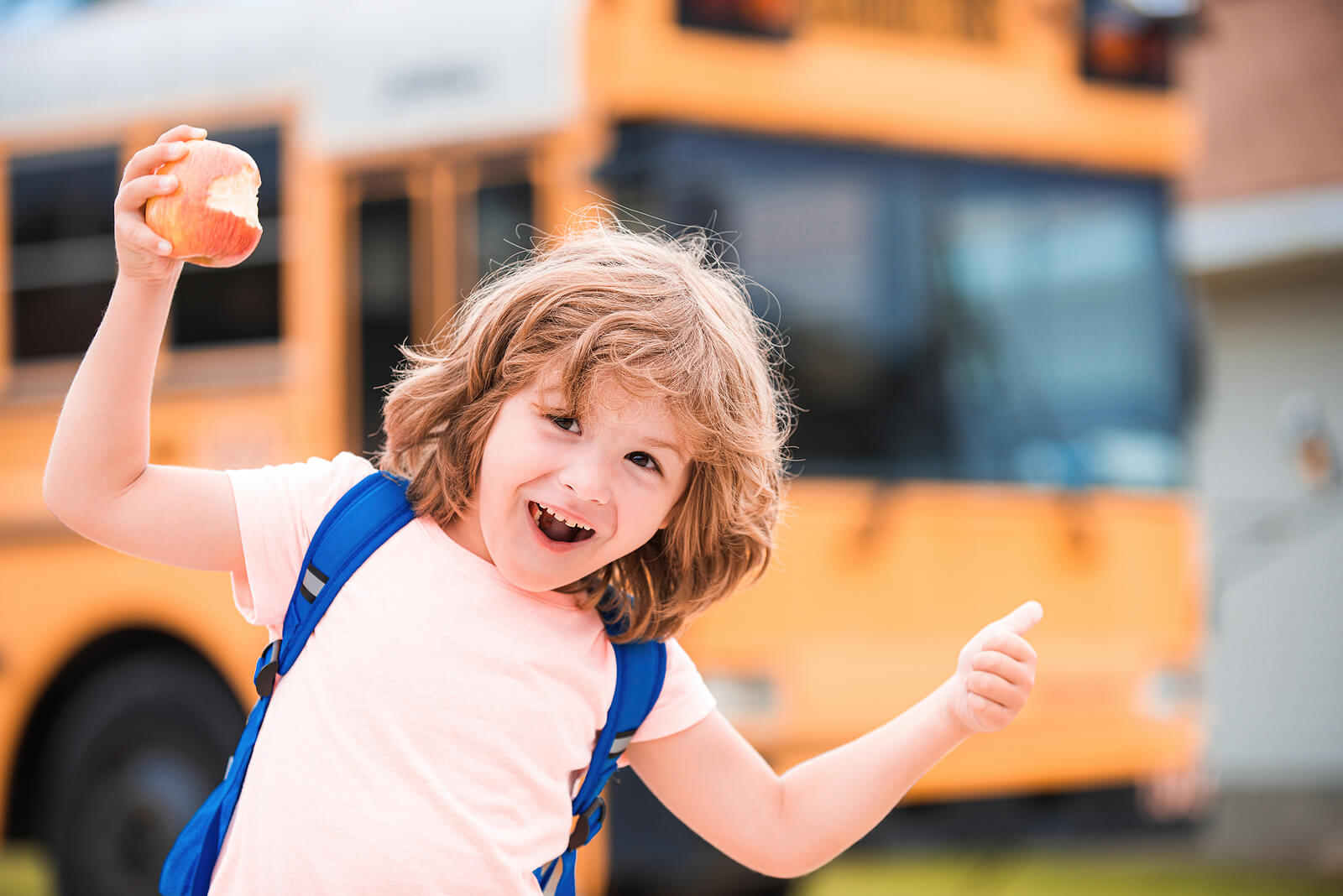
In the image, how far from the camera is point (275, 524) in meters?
1.58

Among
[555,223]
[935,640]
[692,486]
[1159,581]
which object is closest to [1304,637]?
[1159,581]

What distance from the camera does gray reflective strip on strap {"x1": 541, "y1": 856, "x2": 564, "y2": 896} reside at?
163cm

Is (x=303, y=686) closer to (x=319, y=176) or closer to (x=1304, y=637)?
(x=319, y=176)

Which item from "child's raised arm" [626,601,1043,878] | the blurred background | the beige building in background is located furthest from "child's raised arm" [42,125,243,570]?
the beige building in background

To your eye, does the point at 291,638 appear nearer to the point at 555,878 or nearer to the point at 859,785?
the point at 555,878

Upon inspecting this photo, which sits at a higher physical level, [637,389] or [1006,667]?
[637,389]

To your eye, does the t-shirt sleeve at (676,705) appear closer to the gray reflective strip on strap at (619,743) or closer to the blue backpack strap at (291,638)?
the gray reflective strip on strap at (619,743)

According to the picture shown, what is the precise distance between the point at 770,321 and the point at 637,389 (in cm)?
272

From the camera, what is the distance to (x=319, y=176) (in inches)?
180

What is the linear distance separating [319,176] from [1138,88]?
244cm

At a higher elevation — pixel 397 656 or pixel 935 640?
pixel 397 656

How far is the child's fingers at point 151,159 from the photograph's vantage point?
4.75ft

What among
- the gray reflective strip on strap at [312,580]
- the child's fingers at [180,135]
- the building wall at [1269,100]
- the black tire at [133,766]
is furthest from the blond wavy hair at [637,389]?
the building wall at [1269,100]

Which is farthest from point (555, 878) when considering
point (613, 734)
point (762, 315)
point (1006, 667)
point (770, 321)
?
point (770, 321)
